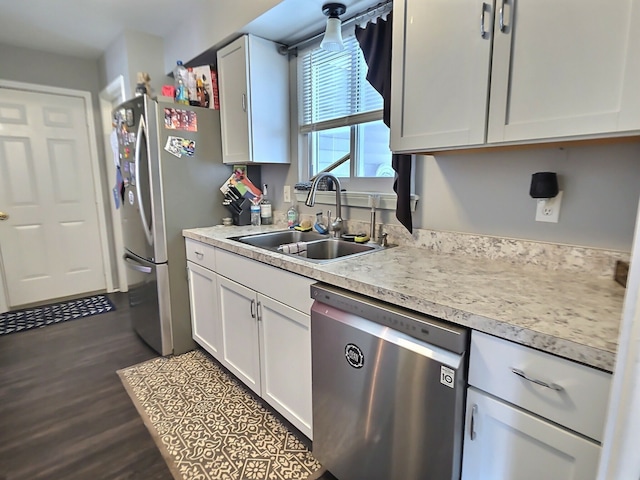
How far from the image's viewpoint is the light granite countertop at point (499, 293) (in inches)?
29.6

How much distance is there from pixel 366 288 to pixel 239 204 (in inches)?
62.8

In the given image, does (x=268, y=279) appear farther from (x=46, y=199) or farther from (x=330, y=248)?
(x=46, y=199)

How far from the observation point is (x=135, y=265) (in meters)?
2.48

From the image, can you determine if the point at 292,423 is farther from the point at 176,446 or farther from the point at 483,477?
the point at 483,477

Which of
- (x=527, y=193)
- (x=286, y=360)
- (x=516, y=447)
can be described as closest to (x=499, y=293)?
(x=516, y=447)

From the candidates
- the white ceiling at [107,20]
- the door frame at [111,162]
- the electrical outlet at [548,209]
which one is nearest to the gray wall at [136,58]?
the white ceiling at [107,20]

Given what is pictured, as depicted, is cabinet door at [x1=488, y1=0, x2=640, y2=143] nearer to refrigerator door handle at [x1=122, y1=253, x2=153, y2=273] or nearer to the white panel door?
refrigerator door handle at [x1=122, y1=253, x2=153, y2=273]

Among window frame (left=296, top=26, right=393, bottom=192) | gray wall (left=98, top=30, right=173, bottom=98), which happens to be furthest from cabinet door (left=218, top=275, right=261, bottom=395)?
gray wall (left=98, top=30, right=173, bottom=98)

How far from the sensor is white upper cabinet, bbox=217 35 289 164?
2.14 m

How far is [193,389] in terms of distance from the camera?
2016 mm

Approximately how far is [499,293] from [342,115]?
1.43 metres

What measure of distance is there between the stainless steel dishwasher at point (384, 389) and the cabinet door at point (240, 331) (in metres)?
0.52

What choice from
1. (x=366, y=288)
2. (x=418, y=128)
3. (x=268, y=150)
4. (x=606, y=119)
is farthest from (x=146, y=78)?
(x=606, y=119)

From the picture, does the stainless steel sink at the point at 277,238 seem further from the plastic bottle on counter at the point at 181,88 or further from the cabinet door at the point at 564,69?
the cabinet door at the point at 564,69
